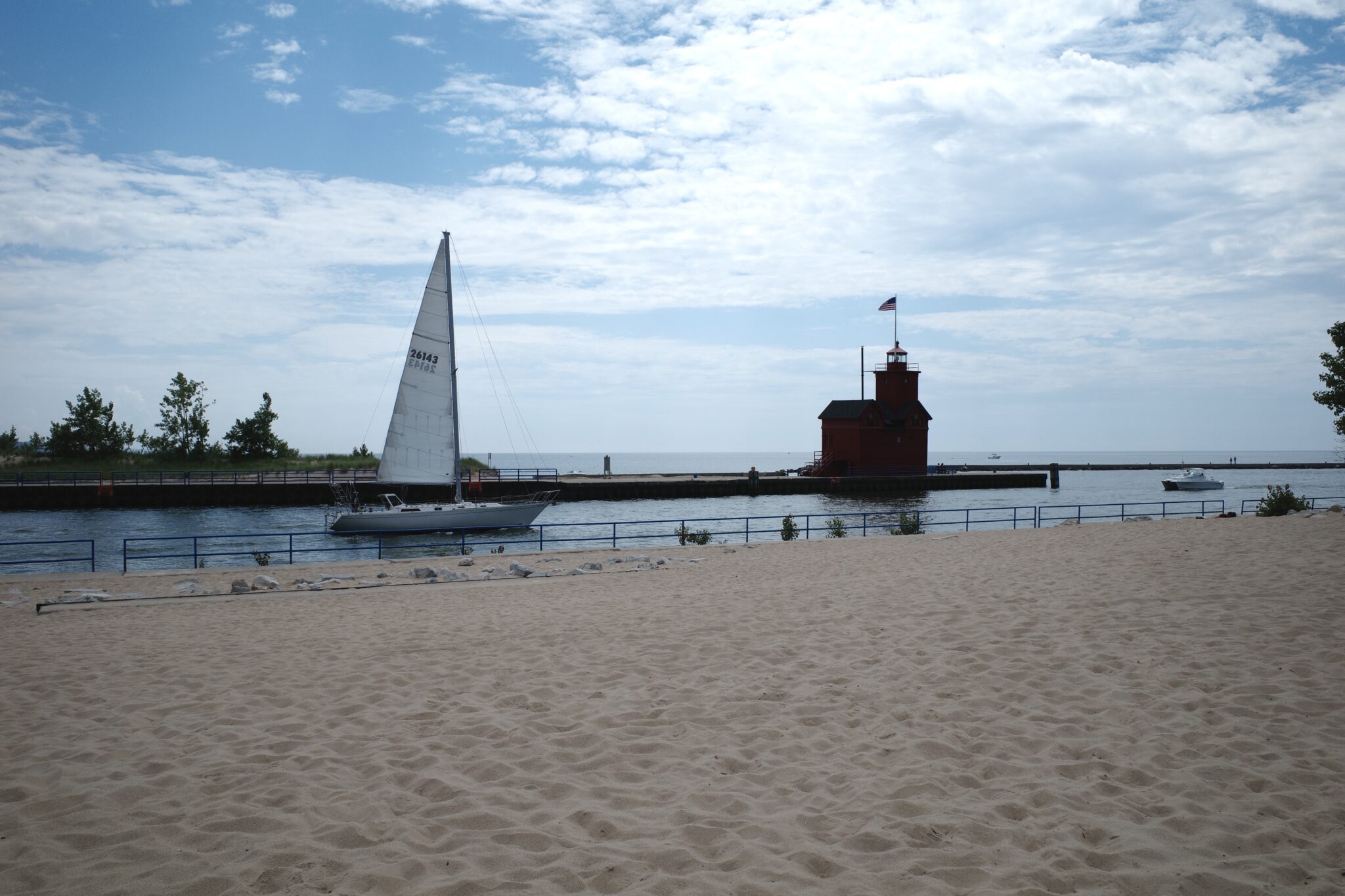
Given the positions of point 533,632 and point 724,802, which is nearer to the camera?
point 724,802

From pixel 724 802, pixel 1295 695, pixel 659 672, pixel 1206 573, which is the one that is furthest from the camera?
pixel 1206 573

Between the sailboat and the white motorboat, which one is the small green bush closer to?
the sailboat

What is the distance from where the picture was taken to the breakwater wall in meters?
51.3

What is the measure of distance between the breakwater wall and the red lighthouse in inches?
57.0

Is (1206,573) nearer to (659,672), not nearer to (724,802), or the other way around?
(659,672)

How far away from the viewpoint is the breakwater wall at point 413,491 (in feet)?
168

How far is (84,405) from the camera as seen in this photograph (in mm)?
69562

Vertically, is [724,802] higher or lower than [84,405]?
lower

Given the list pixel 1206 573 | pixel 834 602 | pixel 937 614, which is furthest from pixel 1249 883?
pixel 1206 573

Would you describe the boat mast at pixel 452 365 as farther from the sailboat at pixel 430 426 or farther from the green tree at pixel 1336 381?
the green tree at pixel 1336 381

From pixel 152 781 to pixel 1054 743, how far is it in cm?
648

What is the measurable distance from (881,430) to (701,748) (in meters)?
66.4

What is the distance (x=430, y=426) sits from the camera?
32.9 m

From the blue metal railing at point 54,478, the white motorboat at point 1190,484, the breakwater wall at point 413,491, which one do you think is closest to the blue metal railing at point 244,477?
the breakwater wall at point 413,491
